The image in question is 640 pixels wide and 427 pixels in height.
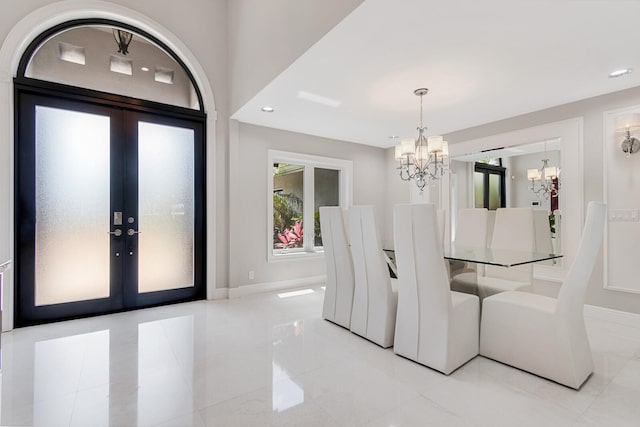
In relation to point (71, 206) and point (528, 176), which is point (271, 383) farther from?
point (528, 176)

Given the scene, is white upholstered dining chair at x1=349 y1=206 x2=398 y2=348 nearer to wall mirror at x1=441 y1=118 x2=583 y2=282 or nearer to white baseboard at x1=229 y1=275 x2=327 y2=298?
white baseboard at x1=229 y1=275 x2=327 y2=298

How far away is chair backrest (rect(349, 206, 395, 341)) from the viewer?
2.64 m

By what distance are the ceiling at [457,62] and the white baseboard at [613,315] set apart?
2342mm

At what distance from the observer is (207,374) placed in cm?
216

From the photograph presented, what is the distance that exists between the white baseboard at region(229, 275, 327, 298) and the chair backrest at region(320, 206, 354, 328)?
1493 mm

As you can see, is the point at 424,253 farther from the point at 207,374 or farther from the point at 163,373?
the point at 163,373

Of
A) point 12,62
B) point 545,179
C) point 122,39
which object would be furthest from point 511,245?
point 12,62

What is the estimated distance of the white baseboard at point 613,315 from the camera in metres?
3.11

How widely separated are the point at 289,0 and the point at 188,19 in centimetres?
187

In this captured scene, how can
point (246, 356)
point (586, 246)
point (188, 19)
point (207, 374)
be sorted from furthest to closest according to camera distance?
point (188, 19) < point (246, 356) < point (207, 374) < point (586, 246)

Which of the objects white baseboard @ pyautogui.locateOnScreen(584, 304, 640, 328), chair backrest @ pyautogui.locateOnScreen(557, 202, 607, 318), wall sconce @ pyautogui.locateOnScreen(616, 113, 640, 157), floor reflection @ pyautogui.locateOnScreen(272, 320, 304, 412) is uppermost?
wall sconce @ pyautogui.locateOnScreen(616, 113, 640, 157)

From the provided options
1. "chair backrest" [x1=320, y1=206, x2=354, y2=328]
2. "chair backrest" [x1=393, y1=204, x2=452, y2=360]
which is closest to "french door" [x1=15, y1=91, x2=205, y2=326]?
"chair backrest" [x1=320, y1=206, x2=354, y2=328]

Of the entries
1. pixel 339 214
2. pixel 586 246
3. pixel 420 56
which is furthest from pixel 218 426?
pixel 420 56

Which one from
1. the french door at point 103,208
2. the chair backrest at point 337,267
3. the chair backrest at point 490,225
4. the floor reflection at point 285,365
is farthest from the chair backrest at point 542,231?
the french door at point 103,208
